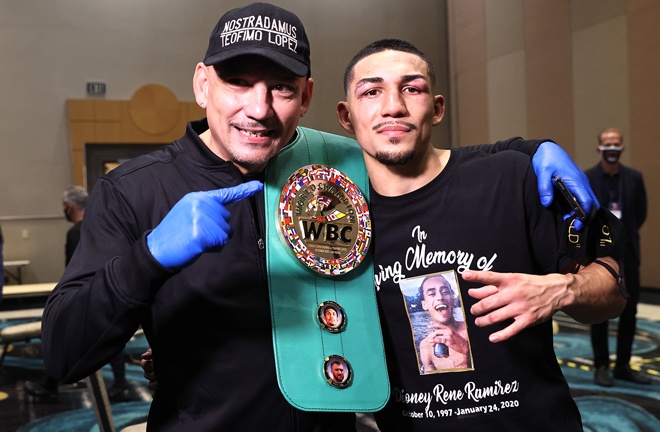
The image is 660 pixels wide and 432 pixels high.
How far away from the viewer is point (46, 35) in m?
9.30

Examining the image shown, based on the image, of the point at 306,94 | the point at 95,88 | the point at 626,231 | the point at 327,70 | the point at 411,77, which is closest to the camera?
the point at 306,94

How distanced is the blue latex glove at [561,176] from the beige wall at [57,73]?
29.3 feet

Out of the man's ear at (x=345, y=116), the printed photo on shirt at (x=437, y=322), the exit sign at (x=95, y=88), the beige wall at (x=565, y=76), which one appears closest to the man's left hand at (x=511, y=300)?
the printed photo on shirt at (x=437, y=322)

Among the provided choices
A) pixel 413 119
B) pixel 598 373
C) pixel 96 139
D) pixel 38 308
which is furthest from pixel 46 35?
pixel 413 119

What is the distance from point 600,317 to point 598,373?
10.3ft

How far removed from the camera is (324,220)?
4.79ft

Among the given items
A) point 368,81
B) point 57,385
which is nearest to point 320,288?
point 368,81

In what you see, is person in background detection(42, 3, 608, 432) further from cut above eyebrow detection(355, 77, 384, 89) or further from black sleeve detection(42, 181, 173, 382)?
cut above eyebrow detection(355, 77, 384, 89)

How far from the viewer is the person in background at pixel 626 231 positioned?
4.27 meters

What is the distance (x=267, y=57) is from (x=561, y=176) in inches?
29.5

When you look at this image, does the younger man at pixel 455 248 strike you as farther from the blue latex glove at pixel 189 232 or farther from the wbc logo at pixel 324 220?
the blue latex glove at pixel 189 232

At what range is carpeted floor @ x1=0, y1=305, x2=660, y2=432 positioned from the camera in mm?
3695

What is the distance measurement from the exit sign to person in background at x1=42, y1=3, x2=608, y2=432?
8748mm

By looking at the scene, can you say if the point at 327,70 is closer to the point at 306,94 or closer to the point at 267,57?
the point at 306,94
